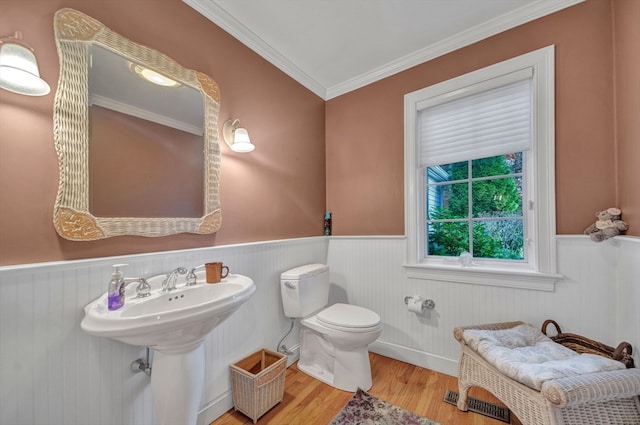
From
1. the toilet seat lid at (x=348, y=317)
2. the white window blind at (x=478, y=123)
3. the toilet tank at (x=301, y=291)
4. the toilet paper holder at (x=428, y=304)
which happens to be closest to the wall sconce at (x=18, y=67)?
the toilet tank at (x=301, y=291)

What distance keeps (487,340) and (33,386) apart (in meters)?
2.02

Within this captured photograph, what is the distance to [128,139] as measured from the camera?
121 centimetres

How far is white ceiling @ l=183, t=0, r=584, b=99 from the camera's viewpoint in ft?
5.10

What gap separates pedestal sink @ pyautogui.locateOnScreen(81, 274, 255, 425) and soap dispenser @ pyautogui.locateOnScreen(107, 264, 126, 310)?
2cm

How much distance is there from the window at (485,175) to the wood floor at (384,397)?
0.72 meters

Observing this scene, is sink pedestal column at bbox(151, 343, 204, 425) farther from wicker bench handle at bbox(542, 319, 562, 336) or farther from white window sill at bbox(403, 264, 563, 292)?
wicker bench handle at bbox(542, 319, 562, 336)

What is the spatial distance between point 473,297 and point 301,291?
1.22 m

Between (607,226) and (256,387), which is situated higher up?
(607,226)

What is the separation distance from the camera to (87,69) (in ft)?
3.51

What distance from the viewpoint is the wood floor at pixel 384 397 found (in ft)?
4.69

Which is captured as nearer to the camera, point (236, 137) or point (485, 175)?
point (236, 137)

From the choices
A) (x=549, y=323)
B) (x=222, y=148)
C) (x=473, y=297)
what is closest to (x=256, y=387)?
(x=222, y=148)

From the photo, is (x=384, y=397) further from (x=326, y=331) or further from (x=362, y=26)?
(x=362, y=26)

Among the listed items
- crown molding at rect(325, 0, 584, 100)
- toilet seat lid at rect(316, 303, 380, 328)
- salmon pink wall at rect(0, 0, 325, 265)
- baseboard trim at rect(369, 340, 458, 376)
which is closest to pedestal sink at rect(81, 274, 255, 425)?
salmon pink wall at rect(0, 0, 325, 265)
